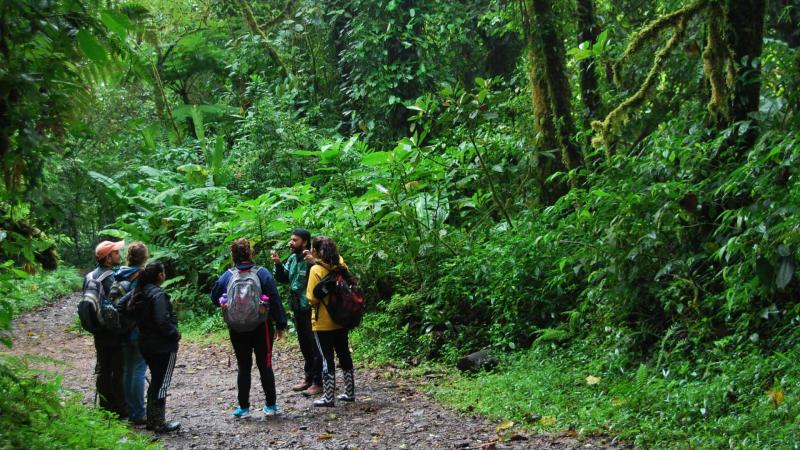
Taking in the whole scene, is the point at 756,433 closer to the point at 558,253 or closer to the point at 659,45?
the point at 558,253

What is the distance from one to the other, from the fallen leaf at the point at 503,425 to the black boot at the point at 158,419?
3.13 m

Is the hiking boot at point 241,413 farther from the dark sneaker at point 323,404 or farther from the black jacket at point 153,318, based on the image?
the black jacket at point 153,318

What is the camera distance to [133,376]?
7.59 metres

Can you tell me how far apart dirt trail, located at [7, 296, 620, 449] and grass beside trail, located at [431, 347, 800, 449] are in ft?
0.96

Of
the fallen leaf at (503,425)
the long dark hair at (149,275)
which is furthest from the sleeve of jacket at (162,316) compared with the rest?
the fallen leaf at (503,425)

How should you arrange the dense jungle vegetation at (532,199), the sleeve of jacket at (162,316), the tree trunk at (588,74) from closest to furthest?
the dense jungle vegetation at (532,199) → the sleeve of jacket at (162,316) → the tree trunk at (588,74)

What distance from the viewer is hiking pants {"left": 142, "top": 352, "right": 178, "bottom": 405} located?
7.25m

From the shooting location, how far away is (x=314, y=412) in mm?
7812

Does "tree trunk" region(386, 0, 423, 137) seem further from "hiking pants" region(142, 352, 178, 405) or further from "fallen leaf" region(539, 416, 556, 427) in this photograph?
"fallen leaf" region(539, 416, 556, 427)

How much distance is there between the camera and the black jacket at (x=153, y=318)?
7.13 m

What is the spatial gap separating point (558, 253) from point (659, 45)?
3527 millimetres

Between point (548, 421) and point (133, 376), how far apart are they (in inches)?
160

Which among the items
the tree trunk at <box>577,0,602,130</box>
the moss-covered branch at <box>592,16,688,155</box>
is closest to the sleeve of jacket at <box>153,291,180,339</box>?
the moss-covered branch at <box>592,16,688,155</box>

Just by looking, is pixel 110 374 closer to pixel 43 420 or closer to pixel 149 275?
pixel 149 275
